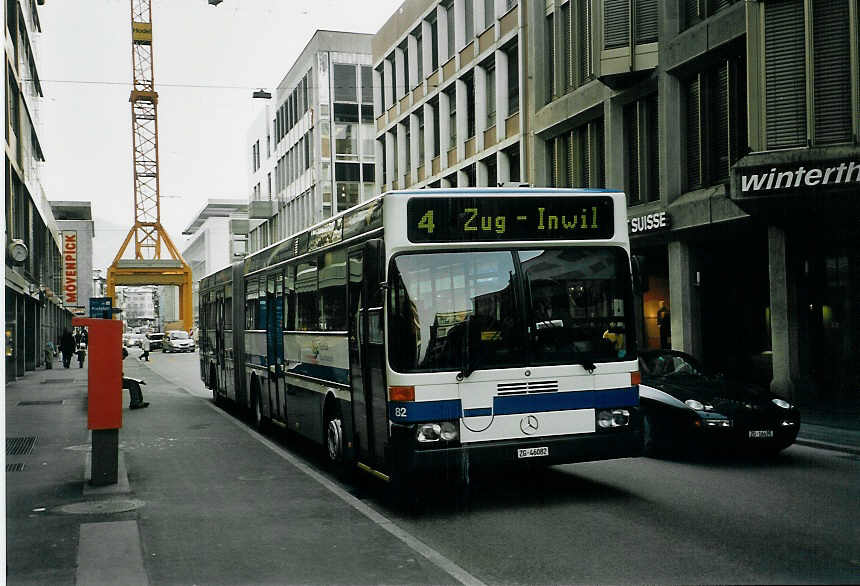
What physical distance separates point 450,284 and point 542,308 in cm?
89

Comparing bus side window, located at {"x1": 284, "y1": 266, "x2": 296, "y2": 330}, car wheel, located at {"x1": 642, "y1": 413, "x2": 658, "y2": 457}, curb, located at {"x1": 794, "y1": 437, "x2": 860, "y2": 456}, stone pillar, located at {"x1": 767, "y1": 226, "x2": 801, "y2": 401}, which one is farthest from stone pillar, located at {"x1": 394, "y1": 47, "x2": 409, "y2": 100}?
car wheel, located at {"x1": 642, "y1": 413, "x2": 658, "y2": 457}

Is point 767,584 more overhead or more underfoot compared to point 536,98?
more underfoot

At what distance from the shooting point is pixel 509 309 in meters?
8.77

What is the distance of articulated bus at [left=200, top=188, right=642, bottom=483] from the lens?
8562 millimetres

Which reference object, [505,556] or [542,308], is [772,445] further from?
[505,556]

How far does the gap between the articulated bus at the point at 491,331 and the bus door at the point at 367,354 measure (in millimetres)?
20

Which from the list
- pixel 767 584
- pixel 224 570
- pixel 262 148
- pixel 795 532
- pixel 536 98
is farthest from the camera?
pixel 262 148

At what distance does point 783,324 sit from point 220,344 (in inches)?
455

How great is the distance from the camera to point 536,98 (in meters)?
30.8

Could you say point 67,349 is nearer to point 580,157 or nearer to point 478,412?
point 580,157

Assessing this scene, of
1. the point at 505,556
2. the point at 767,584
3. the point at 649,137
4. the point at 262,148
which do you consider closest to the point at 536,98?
the point at 649,137

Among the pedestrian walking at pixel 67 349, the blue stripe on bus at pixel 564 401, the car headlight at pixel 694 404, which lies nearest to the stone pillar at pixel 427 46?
the pedestrian walking at pixel 67 349

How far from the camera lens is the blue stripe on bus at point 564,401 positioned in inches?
344

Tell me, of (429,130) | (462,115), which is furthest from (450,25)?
(429,130)
